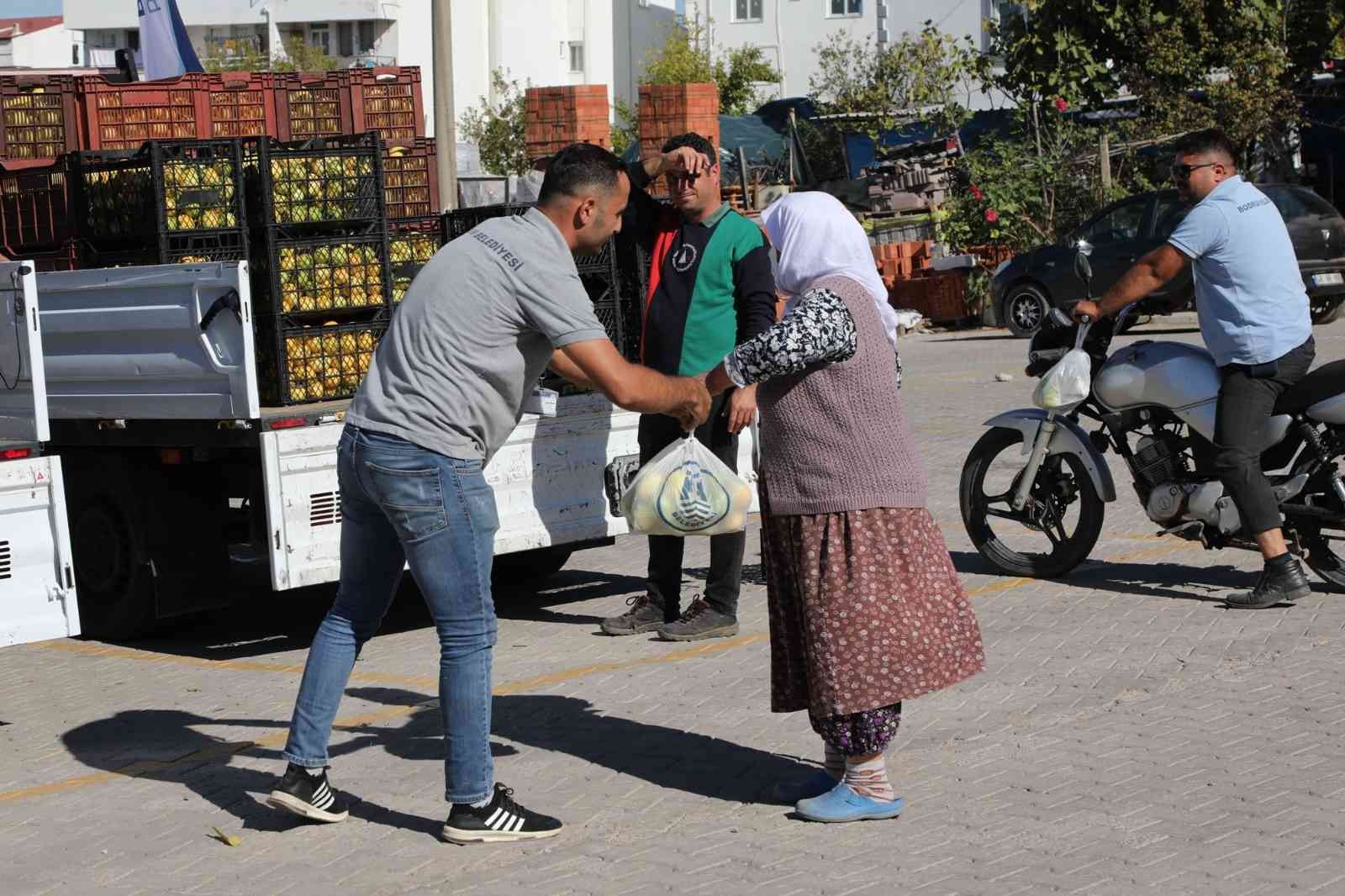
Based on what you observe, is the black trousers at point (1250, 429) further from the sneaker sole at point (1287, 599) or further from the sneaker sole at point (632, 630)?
the sneaker sole at point (632, 630)

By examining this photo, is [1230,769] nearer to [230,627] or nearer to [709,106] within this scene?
[230,627]

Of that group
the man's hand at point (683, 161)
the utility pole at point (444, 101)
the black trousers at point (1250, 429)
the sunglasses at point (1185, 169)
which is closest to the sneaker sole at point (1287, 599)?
the black trousers at point (1250, 429)

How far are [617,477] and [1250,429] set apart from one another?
278 centimetres

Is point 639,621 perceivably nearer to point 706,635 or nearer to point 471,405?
point 706,635

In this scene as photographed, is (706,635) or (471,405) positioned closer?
(471,405)

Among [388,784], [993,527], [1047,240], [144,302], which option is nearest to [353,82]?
[144,302]

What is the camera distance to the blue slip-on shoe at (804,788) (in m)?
5.36

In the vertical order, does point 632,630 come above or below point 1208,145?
below

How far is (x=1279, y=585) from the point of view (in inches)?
304

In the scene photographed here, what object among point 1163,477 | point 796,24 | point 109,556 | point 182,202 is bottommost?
point 109,556

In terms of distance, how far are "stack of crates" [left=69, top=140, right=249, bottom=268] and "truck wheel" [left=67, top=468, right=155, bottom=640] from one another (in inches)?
A: 41.7

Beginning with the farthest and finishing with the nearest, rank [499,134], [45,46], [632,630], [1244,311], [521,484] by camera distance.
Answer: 1. [45,46]
2. [499,134]
3. [521,484]
4. [632,630]
5. [1244,311]

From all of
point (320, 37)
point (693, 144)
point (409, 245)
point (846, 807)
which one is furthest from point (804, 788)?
point (320, 37)

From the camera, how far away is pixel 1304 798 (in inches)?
206
